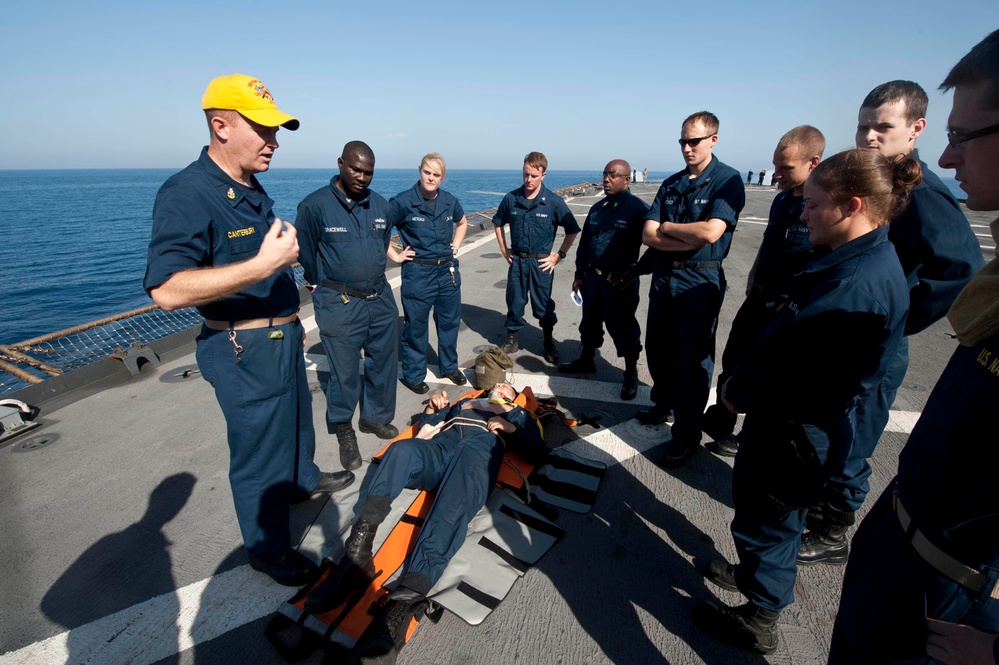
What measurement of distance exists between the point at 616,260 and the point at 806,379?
291 cm

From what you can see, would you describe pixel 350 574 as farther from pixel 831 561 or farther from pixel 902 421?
pixel 902 421

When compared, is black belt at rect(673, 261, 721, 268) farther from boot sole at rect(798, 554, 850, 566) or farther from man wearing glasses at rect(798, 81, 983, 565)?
boot sole at rect(798, 554, 850, 566)

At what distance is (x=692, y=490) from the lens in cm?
336

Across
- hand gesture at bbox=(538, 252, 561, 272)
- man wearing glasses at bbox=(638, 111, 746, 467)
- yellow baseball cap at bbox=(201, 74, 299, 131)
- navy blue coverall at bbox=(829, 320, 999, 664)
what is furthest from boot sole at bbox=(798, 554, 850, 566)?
yellow baseball cap at bbox=(201, 74, 299, 131)

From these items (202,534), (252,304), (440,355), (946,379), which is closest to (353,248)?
(252,304)

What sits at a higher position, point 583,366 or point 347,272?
point 347,272

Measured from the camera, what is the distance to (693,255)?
11.4 feet

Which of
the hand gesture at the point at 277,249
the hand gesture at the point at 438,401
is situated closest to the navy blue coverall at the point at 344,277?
the hand gesture at the point at 438,401

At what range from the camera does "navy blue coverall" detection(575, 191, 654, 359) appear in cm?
452

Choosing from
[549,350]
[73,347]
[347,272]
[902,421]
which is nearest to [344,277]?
[347,272]

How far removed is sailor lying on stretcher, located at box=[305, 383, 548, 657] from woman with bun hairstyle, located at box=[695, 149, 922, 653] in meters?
1.50

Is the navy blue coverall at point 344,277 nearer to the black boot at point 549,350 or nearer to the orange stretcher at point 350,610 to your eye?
the orange stretcher at point 350,610

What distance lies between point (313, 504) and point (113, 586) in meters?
1.12

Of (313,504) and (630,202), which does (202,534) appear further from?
(630,202)
